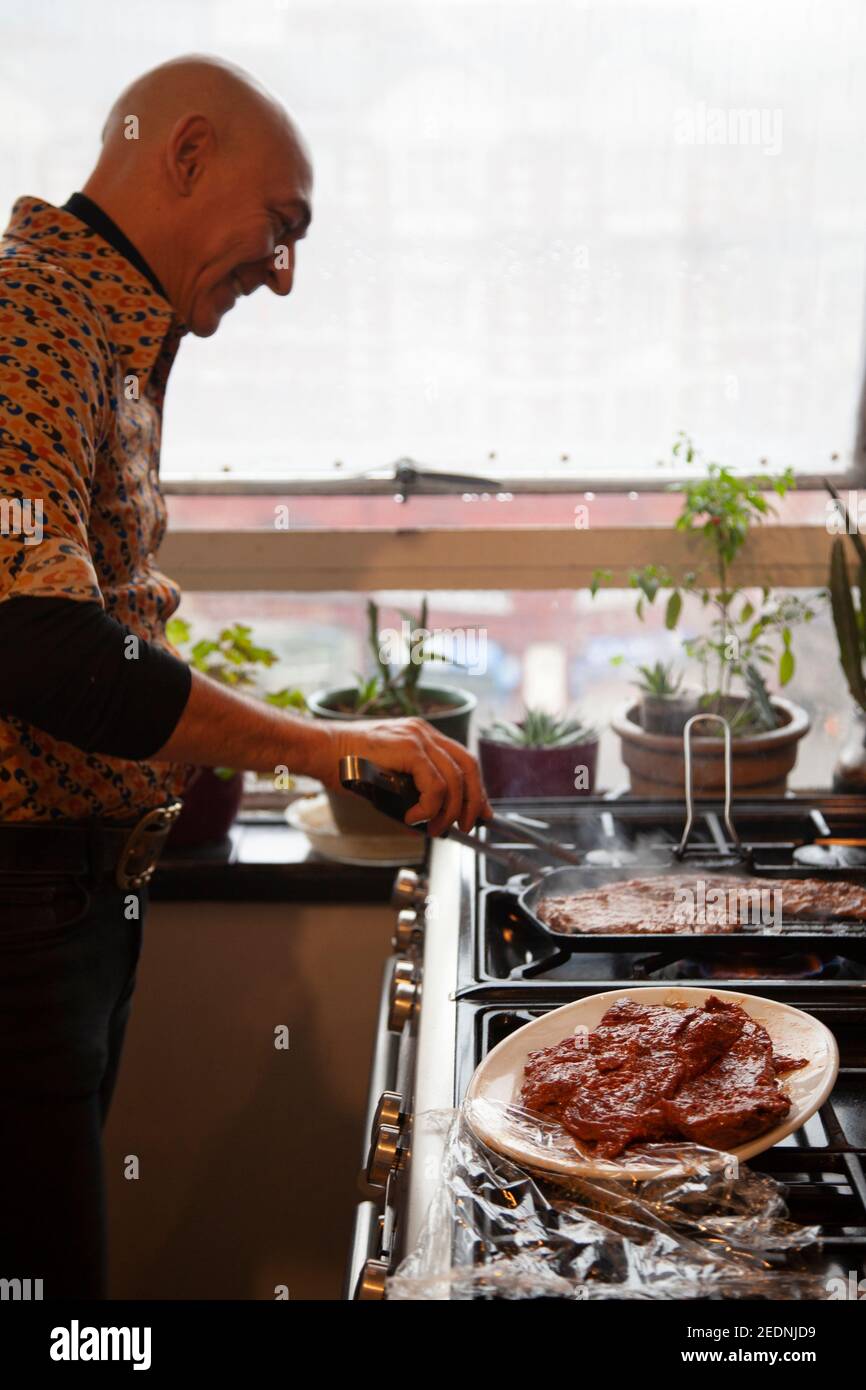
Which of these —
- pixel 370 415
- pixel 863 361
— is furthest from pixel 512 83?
pixel 863 361

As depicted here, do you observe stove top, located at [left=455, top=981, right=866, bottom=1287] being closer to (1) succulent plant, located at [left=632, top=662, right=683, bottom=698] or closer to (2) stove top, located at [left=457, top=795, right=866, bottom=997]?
(2) stove top, located at [left=457, top=795, right=866, bottom=997]

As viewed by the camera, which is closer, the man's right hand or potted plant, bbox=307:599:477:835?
the man's right hand

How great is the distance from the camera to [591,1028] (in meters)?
1.03

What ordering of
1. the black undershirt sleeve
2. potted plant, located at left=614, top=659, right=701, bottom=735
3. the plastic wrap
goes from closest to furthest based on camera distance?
1. the plastic wrap
2. the black undershirt sleeve
3. potted plant, located at left=614, top=659, right=701, bottom=735

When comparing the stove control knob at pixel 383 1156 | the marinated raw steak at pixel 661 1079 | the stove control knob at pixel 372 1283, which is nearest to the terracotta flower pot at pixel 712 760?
the marinated raw steak at pixel 661 1079

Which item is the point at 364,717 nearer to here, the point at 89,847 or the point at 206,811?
the point at 206,811

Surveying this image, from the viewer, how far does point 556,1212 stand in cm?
83

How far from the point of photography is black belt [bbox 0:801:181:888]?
1.37 metres

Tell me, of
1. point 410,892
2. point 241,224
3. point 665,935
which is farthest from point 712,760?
point 241,224

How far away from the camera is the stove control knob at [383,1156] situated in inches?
35.6

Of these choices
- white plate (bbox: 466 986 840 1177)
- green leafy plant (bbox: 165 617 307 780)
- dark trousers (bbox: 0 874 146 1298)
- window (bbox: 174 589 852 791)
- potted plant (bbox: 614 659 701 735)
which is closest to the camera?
white plate (bbox: 466 986 840 1177)

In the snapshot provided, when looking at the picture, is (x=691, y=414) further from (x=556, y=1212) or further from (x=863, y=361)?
(x=556, y=1212)

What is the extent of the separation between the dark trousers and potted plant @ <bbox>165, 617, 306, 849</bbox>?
0.70 meters

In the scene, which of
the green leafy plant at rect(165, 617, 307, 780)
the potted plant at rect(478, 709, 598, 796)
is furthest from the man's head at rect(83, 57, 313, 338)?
the potted plant at rect(478, 709, 598, 796)
